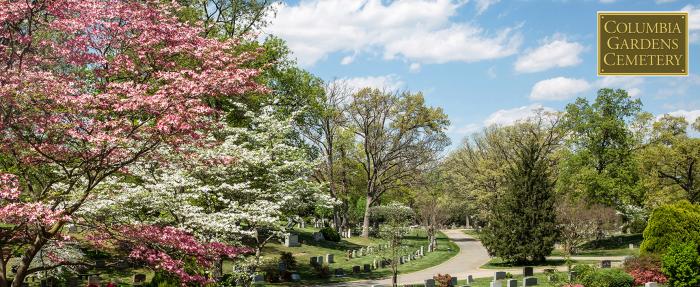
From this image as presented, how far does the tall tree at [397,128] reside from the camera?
59.7 meters

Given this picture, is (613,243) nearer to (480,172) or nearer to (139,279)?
(480,172)

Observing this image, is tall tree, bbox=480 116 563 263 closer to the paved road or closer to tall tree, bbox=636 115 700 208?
the paved road

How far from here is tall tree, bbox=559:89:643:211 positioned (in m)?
53.3

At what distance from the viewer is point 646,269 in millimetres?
28766

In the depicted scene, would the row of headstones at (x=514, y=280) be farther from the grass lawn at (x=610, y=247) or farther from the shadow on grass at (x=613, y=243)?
the shadow on grass at (x=613, y=243)

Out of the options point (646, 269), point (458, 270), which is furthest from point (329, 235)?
point (646, 269)

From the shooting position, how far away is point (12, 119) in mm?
12047

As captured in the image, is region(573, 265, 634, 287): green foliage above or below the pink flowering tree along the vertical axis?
below

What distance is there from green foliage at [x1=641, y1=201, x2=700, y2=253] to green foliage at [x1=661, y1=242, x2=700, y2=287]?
278 centimetres

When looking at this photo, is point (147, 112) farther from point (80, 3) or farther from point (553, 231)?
point (553, 231)

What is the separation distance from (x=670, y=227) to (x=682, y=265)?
166 inches

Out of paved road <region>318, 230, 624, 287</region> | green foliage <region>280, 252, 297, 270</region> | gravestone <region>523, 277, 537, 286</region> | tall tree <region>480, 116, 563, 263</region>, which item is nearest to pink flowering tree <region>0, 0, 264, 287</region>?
gravestone <region>523, 277, 537, 286</region>

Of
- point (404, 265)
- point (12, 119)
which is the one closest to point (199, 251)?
point (12, 119)

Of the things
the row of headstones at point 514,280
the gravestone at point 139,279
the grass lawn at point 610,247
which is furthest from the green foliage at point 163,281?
the grass lawn at point 610,247
